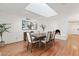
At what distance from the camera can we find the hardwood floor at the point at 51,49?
196 cm

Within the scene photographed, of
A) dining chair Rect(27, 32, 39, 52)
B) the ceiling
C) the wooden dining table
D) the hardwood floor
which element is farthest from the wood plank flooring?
the ceiling

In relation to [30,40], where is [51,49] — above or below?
below

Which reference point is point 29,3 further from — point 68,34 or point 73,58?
point 73,58

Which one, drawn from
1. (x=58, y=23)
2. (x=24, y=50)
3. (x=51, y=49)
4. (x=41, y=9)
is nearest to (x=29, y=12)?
(x=41, y=9)

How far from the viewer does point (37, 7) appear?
1943mm

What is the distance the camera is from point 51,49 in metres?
2.01

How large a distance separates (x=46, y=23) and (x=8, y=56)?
107 cm

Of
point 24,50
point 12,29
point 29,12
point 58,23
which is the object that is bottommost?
point 24,50

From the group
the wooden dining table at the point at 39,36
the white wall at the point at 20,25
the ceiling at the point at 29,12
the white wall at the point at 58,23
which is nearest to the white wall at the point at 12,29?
the white wall at the point at 20,25

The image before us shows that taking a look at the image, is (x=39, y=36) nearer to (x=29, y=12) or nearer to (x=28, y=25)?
(x=28, y=25)

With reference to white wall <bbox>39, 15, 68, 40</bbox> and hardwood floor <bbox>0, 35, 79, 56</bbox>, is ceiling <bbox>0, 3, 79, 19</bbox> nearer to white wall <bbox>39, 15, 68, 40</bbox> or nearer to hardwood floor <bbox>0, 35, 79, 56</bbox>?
white wall <bbox>39, 15, 68, 40</bbox>

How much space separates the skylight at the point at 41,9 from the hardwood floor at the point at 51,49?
1.97 feet

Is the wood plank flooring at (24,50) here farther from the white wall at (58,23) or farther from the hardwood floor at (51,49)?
the white wall at (58,23)

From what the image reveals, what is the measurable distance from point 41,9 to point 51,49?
864mm
